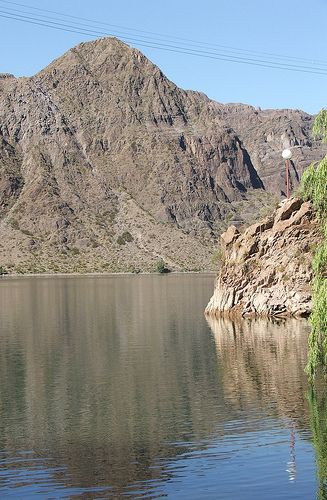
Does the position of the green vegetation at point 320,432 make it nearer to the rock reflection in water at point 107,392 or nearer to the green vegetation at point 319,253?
the green vegetation at point 319,253

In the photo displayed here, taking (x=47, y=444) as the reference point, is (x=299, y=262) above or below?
above

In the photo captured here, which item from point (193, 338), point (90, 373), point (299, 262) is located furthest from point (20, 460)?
point (299, 262)

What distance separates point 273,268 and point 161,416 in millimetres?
48293

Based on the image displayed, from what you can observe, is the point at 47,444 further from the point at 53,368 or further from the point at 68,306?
the point at 68,306

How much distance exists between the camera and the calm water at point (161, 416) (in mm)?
26438

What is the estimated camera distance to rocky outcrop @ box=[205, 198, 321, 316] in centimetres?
8150

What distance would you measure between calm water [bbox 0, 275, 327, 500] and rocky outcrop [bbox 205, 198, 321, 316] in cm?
894

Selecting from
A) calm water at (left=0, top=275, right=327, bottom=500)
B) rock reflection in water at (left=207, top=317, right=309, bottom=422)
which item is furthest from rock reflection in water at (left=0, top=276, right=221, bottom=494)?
rock reflection in water at (left=207, top=317, right=309, bottom=422)

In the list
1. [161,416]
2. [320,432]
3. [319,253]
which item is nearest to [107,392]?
[161,416]

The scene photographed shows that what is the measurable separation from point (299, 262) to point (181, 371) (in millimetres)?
33653

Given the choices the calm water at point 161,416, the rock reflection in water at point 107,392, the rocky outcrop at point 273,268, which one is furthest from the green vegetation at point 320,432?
the rocky outcrop at point 273,268

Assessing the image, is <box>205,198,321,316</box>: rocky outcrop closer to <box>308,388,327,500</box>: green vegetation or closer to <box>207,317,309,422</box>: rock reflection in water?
<box>207,317,309,422</box>: rock reflection in water

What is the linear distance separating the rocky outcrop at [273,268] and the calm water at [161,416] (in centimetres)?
894

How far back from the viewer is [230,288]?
88.1m
